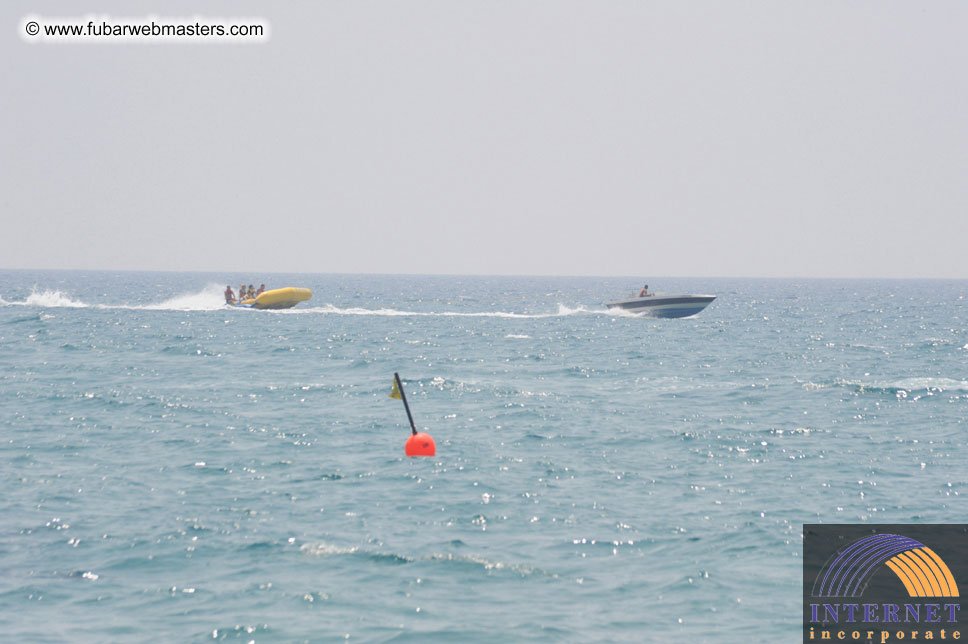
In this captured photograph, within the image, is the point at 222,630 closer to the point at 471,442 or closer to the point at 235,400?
the point at 471,442

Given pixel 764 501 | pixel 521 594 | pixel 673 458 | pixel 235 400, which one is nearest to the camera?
pixel 521 594

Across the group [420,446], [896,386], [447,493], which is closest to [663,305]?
[896,386]

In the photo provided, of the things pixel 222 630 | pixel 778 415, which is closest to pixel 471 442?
pixel 778 415

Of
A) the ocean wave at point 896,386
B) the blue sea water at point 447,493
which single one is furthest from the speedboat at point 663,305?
the ocean wave at point 896,386

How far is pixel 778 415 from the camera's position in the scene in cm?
2853

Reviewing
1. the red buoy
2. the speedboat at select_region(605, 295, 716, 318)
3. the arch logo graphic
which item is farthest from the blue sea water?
the speedboat at select_region(605, 295, 716, 318)

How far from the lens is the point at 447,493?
1850 cm

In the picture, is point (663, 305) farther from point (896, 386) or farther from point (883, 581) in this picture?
point (883, 581)

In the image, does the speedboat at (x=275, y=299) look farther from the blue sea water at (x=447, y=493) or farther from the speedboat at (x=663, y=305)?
the blue sea water at (x=447, y=493)

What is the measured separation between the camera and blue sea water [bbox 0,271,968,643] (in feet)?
41.2

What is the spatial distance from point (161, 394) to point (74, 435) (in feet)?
26.4

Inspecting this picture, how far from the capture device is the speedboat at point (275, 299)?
69.3 m

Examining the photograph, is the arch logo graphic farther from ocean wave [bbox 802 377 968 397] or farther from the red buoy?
ocean wave [bbox 802 377 968 397]

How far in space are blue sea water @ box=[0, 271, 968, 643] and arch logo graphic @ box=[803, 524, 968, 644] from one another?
15.4 inches
